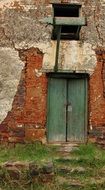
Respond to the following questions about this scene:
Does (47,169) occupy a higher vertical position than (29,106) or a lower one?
lower

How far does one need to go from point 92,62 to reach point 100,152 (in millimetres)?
2283

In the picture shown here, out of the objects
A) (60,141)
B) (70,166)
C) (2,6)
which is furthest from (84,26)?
(70,166)

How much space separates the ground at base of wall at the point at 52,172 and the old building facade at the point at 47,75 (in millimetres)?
1116

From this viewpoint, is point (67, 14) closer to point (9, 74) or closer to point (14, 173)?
point (9, 74)

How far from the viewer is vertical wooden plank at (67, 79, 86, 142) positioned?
41.4 ft

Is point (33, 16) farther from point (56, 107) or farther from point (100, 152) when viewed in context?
point (100, 152)

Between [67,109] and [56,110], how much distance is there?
0.92 feet

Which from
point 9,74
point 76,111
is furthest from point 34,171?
point 9,74

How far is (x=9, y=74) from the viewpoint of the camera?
1242 cm

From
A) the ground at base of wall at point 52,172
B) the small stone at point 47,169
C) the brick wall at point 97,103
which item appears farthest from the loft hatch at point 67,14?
the small stone at point 47,169

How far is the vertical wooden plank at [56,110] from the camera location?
12.6 metres

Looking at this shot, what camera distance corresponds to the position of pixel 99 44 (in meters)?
12.6

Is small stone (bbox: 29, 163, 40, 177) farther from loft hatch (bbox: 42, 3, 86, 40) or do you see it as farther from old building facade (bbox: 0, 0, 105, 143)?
loft hatch (bbox: 42, 3, 86, 40)

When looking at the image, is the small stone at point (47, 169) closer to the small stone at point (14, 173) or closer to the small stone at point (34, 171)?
the small stone at point (34, 171)
